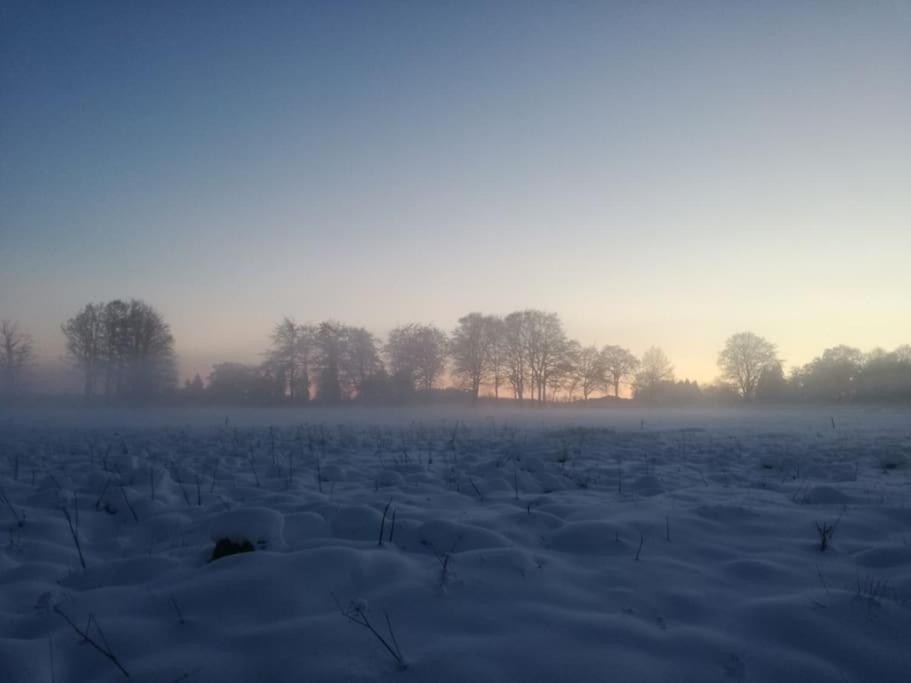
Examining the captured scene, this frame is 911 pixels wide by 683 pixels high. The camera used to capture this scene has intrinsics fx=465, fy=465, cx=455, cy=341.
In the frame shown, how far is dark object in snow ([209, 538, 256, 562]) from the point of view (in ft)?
9.84

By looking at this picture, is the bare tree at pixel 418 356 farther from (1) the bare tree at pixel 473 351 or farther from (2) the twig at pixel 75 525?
(2) the twig at pixel 75 525

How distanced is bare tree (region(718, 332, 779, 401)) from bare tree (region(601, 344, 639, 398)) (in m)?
8.41

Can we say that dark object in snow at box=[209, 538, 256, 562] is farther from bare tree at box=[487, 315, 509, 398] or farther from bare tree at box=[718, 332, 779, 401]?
bare tree at box=[718, 332, 779, 401]

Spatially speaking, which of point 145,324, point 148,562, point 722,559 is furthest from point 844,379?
point 145,324

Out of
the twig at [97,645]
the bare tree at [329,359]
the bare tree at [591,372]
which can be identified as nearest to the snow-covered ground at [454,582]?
the twig at [97,645]

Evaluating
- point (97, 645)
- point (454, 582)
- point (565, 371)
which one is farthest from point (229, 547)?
point (565, 371)

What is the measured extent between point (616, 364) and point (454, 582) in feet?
152

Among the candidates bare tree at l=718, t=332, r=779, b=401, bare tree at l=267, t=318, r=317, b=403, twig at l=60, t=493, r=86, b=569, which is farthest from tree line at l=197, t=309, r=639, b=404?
twig at l=60, t=493, r=86, b=569

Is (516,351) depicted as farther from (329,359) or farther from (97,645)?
(97,645)

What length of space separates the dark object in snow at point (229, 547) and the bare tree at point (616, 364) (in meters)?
45.2

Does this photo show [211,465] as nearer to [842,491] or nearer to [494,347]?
[842,491]

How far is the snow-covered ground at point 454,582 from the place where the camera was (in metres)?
1.90

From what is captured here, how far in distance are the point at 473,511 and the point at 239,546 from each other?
1932mm

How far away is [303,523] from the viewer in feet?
12.0
